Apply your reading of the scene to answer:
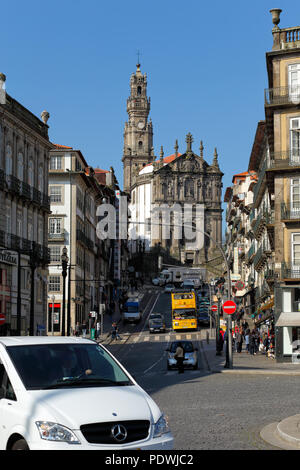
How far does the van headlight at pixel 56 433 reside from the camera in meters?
8.29

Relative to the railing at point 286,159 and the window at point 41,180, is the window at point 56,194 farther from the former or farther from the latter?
the railing at point 286,159

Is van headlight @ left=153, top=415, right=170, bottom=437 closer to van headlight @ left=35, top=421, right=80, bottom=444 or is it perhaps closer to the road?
van headlight @ left=35, top=421, right=80, bottom=444

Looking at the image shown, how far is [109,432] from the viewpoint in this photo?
8469 mm

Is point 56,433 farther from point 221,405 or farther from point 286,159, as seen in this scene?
point 286,159

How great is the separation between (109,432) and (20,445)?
1016 mm

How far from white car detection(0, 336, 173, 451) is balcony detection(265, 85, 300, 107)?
35.3 metres

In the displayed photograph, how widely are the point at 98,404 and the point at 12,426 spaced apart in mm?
1017

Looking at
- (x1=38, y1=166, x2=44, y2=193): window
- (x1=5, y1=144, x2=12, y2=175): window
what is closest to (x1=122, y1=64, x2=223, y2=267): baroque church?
(x1=38, y1=166, x2=44, y2=193): window

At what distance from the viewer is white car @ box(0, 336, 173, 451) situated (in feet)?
27.5

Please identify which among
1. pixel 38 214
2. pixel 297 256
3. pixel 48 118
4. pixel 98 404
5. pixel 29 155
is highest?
pixel 48 118

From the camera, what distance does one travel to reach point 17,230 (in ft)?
168

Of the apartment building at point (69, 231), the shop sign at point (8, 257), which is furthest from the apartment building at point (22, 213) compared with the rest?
the apartment building at point (69, 231)
